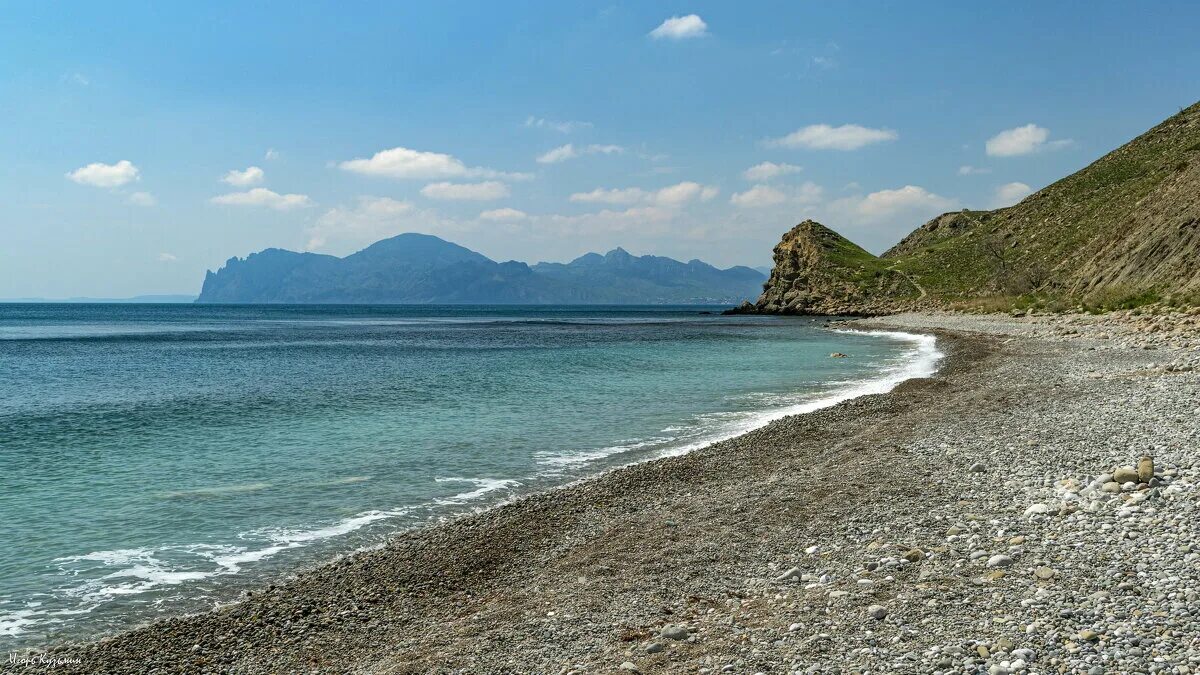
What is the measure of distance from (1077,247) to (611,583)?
11762 cm

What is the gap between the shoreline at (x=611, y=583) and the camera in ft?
27.9

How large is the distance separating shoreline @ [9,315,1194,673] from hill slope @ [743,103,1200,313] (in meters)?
51.5

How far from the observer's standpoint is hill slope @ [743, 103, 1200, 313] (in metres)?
63.2

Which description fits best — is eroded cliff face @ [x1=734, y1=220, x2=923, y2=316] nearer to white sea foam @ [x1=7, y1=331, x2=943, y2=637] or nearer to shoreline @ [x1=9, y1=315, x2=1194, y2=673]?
white sea foam @ [x1=7, y1=331, x2=943, y2=637]

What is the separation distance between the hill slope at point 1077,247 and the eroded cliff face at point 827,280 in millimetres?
379

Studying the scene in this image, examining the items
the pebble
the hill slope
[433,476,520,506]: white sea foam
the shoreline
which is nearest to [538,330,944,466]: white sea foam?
[433,476,520,506]: white sea foam

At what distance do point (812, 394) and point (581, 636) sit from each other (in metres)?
26.6

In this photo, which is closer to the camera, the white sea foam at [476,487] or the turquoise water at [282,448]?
the turquoise water at [282,448]

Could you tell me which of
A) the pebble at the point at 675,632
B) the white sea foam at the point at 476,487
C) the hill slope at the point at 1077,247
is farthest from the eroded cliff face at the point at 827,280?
the pebble at the point at 675,632

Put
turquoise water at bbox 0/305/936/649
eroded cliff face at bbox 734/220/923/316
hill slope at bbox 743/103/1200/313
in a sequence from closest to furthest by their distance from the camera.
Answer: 1. turquoise water at bbox 0/305/936/649
2. hill slope at bbox 743/103/1200/313
3. eroded cliff face at bbox 734/220/923/316

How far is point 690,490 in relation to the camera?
54.0ft

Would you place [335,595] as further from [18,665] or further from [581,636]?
[581,636]

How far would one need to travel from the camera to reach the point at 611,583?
1079 centimetres

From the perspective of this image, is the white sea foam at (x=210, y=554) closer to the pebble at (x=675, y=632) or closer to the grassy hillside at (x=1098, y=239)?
the pebble at (x=675, y=632)
